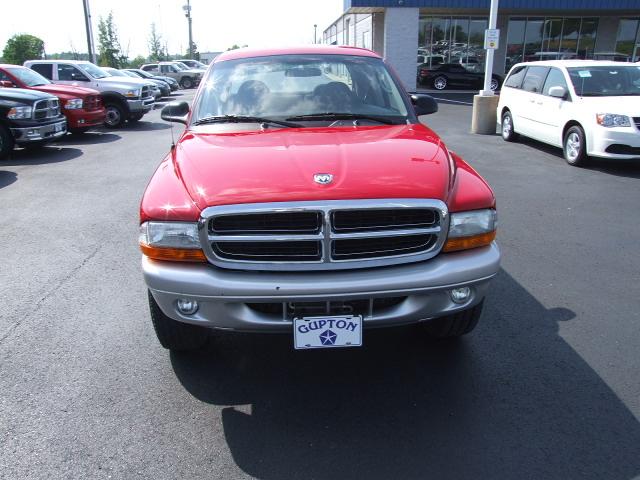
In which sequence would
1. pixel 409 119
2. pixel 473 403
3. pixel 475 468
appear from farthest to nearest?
pixel 409 119, pixel 473 403, pixel 475 468

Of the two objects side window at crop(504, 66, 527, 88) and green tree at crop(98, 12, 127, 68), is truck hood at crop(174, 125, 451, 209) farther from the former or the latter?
green tree at crop(98, 12, 127, 68)

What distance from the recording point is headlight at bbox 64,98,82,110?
12820 millimetres

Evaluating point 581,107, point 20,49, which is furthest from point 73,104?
point 20,49

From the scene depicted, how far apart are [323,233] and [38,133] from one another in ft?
33.3

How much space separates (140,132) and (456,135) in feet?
27.2

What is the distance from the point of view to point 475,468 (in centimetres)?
253

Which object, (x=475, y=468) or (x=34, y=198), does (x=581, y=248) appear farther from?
(x=34, y=198)

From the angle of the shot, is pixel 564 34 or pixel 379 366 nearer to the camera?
pixel 379 366

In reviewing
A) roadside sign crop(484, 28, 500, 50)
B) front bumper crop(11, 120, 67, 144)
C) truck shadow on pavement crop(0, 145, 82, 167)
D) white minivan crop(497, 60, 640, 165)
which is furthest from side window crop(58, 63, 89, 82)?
white minivan crop(497, 60, 640, 165)

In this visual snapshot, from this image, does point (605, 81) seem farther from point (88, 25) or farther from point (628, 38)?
point (88, 25)

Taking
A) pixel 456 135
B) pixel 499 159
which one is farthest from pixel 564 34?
pixel 499 159

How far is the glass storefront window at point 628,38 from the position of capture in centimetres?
2750

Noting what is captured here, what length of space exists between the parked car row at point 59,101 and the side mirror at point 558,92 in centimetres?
976

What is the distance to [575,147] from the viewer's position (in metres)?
9.31
